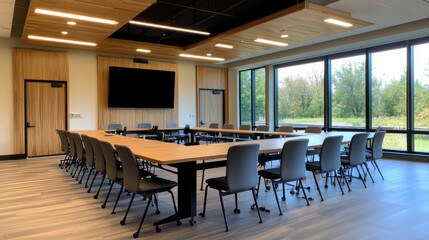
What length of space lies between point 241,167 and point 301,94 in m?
7.84

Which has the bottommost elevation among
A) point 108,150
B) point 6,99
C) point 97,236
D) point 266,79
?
point 97,236

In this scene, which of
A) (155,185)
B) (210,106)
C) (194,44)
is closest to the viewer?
(155,185)

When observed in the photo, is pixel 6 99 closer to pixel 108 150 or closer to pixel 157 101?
pixel 157 101

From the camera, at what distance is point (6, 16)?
650 centimetres

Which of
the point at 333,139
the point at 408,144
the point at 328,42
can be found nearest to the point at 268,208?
the point at 333,139

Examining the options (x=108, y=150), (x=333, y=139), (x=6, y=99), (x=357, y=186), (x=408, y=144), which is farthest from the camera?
(x=6, y=99)

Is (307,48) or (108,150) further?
(307,48)

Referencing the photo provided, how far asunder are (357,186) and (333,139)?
133 cm

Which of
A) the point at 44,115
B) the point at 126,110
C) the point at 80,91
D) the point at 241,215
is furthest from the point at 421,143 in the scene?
the point at 44,115

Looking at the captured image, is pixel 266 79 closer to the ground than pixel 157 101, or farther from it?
farther from it

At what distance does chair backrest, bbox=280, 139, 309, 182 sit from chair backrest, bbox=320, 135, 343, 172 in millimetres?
515

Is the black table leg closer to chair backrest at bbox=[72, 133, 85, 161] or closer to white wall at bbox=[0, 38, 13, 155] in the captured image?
chair backrest at bbox=[72, 133, 85, 161]

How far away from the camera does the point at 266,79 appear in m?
11.3

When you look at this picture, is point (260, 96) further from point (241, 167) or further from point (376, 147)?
point (241, 167)
